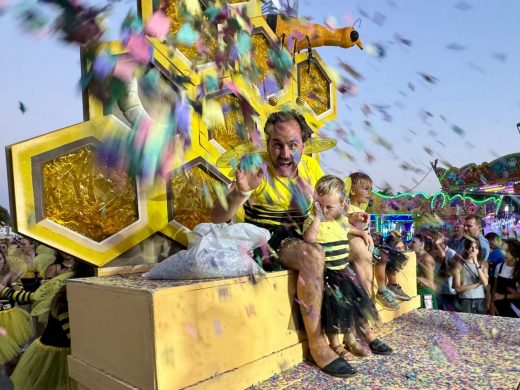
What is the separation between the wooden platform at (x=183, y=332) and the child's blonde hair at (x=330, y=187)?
50 cm

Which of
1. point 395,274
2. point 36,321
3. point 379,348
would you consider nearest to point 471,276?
point 395,274

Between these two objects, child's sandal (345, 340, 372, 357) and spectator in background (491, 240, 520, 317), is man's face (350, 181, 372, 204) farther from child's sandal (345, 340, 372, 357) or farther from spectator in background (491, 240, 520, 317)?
spectator in background (491, 240, 520, 317)

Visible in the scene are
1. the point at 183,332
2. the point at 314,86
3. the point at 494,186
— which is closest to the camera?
the point at 183,332

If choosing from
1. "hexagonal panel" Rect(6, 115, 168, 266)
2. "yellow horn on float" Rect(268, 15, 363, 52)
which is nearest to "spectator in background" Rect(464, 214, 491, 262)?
"yellow horn on float" Rect(268, 15, 363, 52)

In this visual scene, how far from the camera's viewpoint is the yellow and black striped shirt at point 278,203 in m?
2.23

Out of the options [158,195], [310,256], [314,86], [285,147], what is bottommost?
[310,256]

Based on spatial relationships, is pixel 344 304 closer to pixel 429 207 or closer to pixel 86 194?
pixel 86 194

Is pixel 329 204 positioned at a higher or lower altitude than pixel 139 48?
lower

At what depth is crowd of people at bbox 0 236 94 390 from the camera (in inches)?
83.7

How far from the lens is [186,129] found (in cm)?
238

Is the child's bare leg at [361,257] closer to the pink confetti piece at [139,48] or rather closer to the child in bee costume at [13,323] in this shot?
the pink confetti piece at [139,48]

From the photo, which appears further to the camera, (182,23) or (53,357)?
(182,23)

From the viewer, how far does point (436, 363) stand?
6.19 ft

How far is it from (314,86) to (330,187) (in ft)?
5.85
